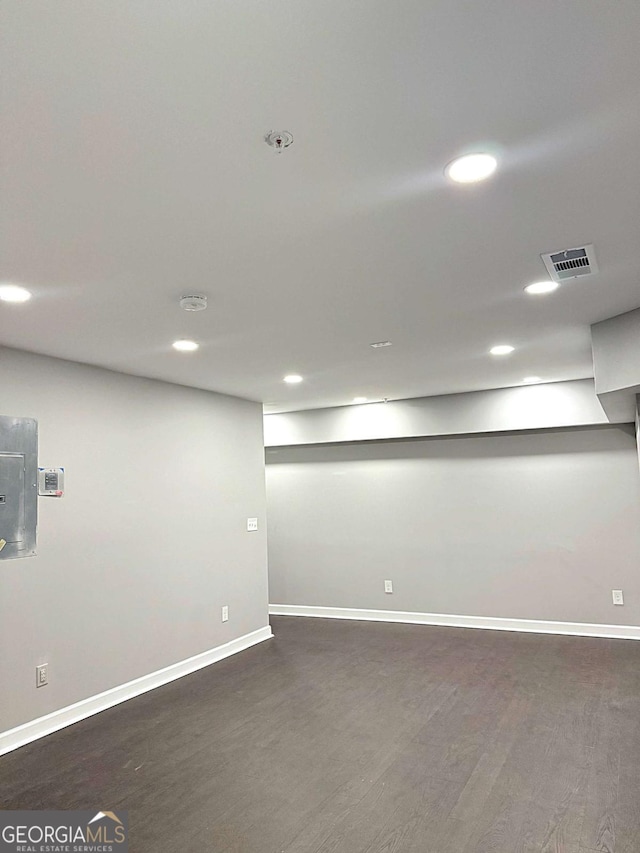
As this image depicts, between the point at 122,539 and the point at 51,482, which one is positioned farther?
the point at 122,539

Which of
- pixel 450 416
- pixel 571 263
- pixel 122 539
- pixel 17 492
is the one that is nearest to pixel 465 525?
pixel 450 416

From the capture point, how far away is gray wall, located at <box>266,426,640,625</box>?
18.7ft

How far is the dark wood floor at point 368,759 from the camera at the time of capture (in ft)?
8.14

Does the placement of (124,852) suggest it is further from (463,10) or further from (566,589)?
(566,589)

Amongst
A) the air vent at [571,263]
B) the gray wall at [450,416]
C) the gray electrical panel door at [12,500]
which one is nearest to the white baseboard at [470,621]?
the gray wall at [450,416]

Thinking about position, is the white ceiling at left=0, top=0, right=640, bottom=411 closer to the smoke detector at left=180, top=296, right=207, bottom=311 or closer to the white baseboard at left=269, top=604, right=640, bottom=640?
the smoke detector at left=180, top=296, right=207, bottom=311

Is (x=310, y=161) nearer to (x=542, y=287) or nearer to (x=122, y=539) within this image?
(x=542, y=287)

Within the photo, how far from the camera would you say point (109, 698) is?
4.12m

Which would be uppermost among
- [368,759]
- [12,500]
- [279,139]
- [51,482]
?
[279,139]

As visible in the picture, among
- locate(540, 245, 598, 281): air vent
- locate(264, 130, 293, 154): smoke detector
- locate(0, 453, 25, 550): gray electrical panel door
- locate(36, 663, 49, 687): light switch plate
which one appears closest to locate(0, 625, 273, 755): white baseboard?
locate(36, 663, 49, 687): light switch plate

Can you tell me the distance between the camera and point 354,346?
156 inches

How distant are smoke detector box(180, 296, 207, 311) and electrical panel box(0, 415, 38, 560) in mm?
931

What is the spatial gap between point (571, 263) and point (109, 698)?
4.09 metres

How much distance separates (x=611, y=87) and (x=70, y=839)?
135 inches
